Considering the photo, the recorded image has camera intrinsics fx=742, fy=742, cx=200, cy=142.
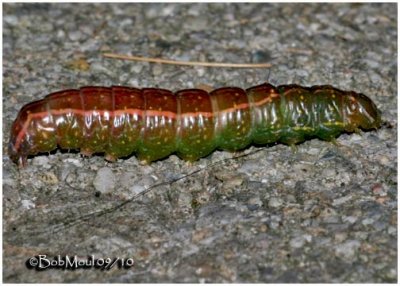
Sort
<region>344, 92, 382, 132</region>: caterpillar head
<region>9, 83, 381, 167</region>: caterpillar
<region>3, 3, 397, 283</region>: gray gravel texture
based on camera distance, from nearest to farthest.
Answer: <region>3, 3, 397, 283</region>: gray gravel texture → <region>9, 83, 381, 167</region>: caterpillar → <region>344, 92, 382, 132</region>: caterpillar head

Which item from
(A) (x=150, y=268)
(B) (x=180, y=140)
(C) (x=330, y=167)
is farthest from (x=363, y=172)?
(A) (x=150, y=268)

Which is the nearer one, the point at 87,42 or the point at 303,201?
the point at 303,201

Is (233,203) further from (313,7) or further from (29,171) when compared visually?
(313,7)

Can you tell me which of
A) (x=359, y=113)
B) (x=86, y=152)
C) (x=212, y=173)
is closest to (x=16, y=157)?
(x=86, y=152)

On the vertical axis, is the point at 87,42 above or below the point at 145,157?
above

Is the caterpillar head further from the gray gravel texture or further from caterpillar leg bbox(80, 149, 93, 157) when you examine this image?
caterpillar leg bbox(80, 149, 93, 157)

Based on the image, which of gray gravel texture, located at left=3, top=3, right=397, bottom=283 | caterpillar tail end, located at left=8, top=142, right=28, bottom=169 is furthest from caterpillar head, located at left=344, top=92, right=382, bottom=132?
caterpillar tail end, located at left=8, top=142, right=28, bottom=169
